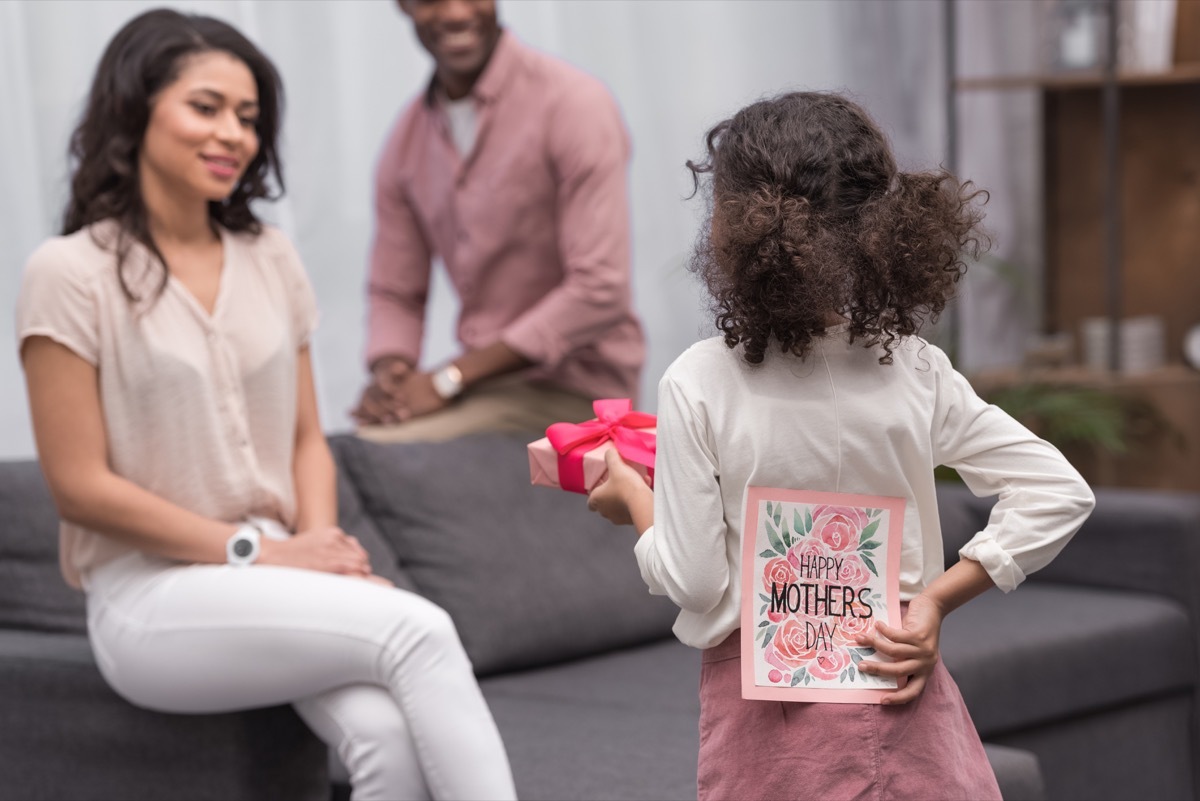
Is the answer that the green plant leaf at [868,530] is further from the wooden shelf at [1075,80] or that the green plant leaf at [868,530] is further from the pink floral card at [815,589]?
the wooden shelf at [1075,80]

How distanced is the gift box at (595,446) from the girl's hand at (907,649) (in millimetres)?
278

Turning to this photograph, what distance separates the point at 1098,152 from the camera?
185 inches

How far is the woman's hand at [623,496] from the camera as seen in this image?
1354 millimetres

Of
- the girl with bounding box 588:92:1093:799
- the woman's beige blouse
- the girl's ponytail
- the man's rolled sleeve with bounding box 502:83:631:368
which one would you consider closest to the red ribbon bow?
the girl with bounding box 588:92:1093:799

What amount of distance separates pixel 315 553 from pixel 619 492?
72cm

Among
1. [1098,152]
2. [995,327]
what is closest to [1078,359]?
[995,327]

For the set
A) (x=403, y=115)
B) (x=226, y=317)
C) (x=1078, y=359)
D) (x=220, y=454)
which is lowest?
(x=1078, y=359)

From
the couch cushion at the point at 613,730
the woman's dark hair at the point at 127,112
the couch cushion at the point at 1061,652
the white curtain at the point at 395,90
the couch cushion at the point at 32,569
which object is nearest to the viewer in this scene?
the couch cushion at the point at 613,730

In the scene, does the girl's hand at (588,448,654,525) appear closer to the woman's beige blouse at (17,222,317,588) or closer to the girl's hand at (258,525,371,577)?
the girl's hand at (258,525,371,577)

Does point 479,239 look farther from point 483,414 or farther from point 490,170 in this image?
point 483,414

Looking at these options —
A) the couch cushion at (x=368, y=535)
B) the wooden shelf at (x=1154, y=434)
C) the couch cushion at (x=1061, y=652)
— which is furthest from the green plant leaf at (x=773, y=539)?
the wooden shelf at (x=1154, y=434)

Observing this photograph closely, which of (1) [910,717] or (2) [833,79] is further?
(2) [833,79]

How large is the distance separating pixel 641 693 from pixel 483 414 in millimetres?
704

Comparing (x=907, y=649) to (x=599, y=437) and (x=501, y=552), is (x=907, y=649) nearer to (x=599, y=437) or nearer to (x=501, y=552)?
(x=599, y=437)
